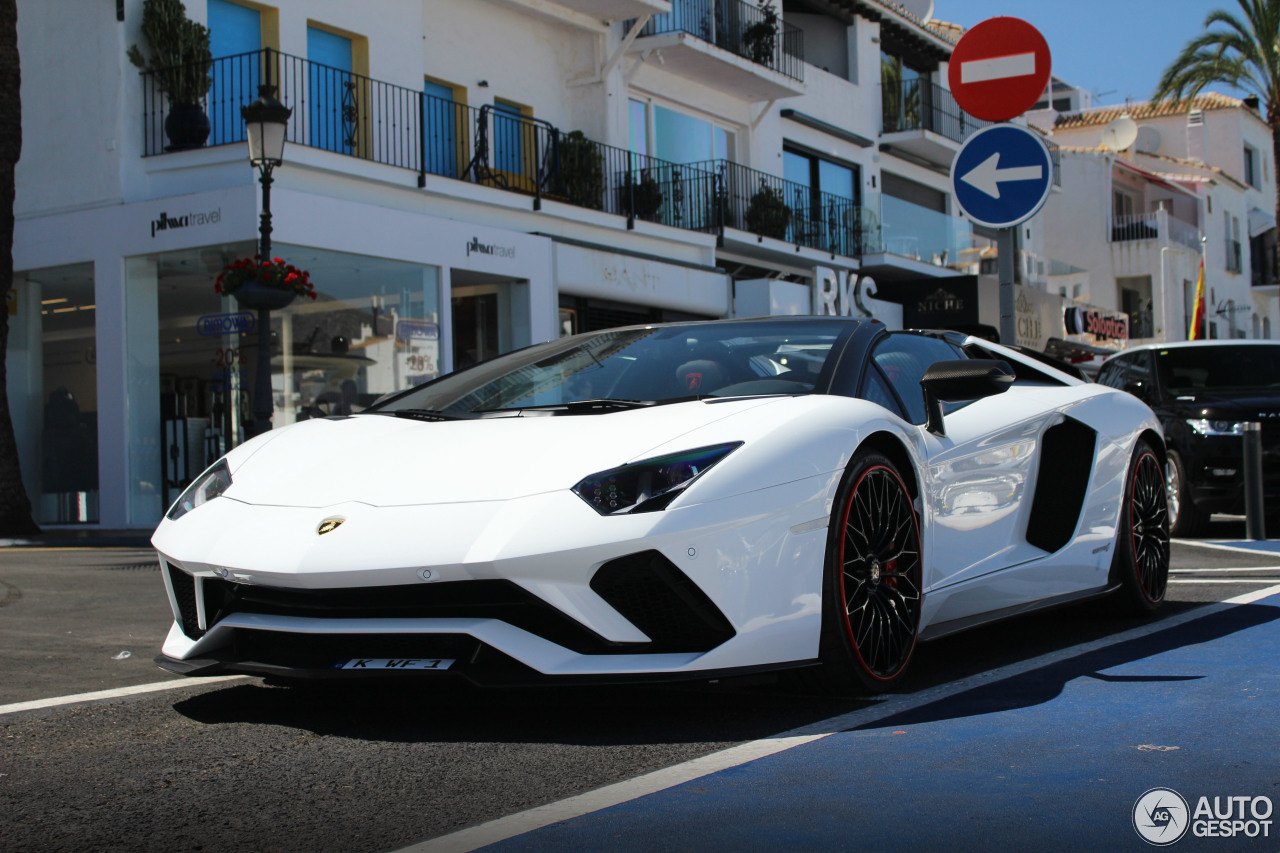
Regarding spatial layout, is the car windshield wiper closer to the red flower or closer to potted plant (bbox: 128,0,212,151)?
the red flower

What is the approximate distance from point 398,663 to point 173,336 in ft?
44.3

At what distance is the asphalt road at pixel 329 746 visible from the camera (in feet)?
9.41

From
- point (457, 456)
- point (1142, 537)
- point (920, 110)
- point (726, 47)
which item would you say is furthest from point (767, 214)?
point (457, 456)

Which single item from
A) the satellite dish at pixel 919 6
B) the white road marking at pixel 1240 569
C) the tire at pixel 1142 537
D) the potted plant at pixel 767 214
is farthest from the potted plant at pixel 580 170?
the satellite dish at pixel 919 6

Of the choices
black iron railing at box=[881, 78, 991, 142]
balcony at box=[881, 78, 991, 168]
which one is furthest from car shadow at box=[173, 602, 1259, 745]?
black iron railing at box=[881, 78, 991, 142]

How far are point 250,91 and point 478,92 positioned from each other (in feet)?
14.4

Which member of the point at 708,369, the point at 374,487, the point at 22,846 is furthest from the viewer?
the point at 708,369

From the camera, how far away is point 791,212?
2616 centimetres

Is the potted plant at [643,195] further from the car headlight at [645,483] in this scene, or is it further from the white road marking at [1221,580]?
the car headlight at [645,483]

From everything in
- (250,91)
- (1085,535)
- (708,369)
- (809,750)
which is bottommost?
(809,750)

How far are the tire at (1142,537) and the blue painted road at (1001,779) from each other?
52.6 inches

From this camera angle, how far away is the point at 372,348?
17031 mm

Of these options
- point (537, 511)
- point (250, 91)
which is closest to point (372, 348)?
point (250, 91)

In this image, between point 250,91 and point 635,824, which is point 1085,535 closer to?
point 635,824
